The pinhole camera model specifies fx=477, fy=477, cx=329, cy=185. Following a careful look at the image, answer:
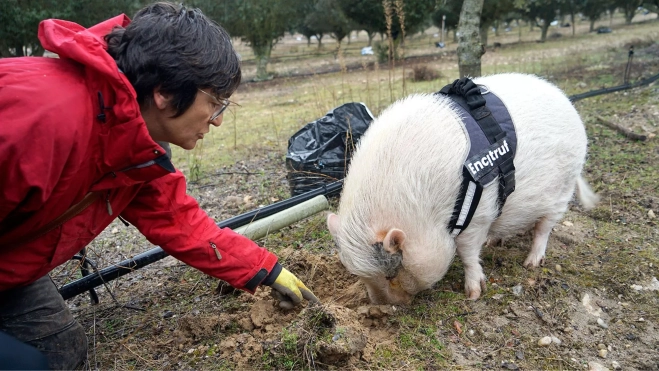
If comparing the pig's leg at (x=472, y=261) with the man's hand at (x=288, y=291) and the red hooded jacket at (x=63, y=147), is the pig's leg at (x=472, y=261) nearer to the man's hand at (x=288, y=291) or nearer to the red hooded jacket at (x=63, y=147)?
the man's hand at (x=288, y=291)

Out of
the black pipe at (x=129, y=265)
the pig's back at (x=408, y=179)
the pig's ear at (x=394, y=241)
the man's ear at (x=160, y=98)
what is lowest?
the black pipe at (x=129, y=265)

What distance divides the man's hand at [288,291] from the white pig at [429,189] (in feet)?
1.15

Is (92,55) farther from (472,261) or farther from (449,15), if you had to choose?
(449,15)

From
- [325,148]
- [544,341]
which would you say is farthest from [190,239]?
→ [325,148]

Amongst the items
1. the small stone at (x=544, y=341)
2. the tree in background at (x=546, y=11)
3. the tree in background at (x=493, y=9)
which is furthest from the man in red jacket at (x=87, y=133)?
the tree in background at (x=546, y=11)

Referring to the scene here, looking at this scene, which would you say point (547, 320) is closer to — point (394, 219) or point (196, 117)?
point (394, 219)

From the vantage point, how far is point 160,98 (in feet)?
7.38

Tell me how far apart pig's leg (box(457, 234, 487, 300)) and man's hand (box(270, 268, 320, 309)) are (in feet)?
3.47

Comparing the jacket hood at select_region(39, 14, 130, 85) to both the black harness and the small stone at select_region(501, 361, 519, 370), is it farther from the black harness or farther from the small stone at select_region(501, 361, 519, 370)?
the small stone at select_region(501, 361, 519, 370)

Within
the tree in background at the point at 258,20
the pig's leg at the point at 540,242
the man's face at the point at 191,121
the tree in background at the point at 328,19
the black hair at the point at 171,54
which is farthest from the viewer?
the tree in background at the point at 328,19

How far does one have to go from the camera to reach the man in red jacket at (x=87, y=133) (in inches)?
76.7

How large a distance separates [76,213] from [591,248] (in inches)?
146

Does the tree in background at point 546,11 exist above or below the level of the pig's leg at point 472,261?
above

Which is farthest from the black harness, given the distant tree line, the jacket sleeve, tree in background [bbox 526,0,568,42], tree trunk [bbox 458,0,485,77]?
tree in background [bbox 526,0,568,42]
